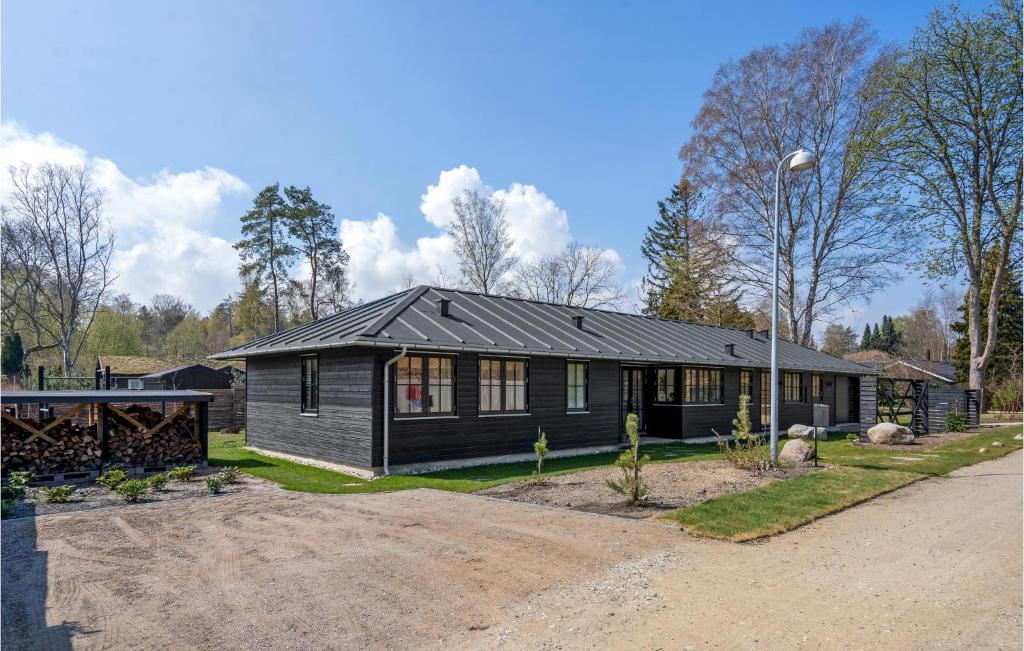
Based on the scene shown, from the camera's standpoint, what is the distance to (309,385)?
42.9 ft

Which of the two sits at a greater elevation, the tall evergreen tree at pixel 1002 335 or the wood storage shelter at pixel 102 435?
the tall evergreen tree at pixel 1002 335

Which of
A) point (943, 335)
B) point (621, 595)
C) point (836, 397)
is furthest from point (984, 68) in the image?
point (943, 335)

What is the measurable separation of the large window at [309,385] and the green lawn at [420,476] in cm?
123

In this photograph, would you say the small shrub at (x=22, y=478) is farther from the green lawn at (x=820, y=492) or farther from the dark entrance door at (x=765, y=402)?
the dark entrance door at (x=765, y=402)

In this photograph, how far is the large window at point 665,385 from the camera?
57.3ft

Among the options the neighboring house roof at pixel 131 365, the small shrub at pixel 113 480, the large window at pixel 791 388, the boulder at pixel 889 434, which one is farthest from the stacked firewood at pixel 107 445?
the neighboring house roof at pixel 131 365

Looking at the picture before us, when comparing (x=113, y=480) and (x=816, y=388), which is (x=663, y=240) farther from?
(x=113, y=480)

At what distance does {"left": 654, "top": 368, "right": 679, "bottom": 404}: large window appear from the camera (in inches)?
688

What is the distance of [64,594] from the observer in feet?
15.6

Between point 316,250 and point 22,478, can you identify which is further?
point 316,250

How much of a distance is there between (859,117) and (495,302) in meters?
19.2

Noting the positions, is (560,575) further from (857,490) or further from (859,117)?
(859,117)

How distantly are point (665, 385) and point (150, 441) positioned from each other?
43.5 ft

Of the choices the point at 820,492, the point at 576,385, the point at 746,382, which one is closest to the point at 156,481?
the point at 576,385
